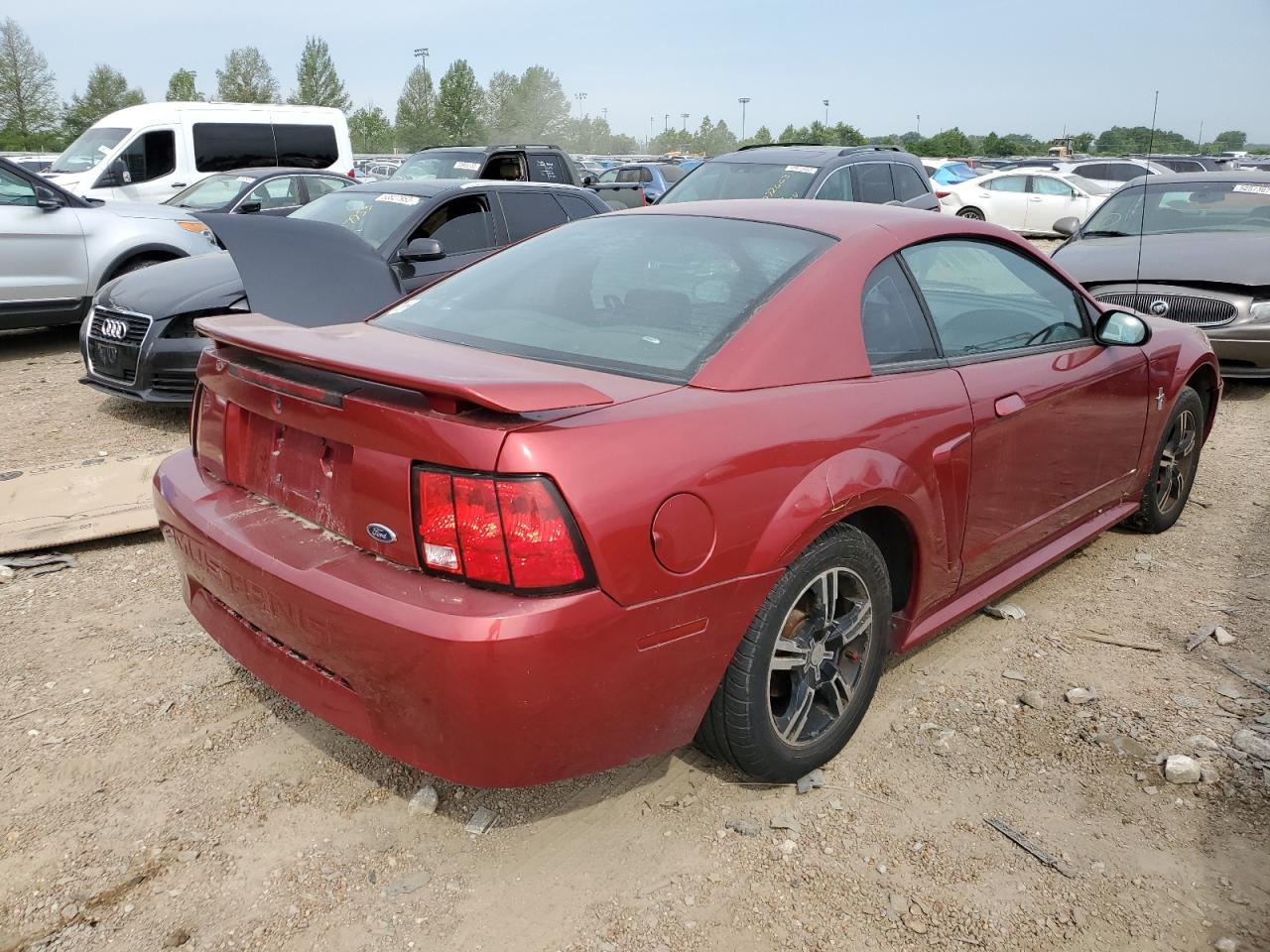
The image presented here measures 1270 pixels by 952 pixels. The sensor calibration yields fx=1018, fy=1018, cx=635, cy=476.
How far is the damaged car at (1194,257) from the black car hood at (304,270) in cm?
520

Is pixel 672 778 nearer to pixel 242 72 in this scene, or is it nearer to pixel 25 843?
pixel 25 843

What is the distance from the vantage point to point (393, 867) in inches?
96.3

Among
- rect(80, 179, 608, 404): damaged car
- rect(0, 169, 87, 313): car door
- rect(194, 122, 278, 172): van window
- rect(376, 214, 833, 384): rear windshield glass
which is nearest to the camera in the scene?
rect(376, 214, 833, 384): rear windshield glass

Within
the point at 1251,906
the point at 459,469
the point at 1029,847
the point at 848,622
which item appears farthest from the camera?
the point at 848,622

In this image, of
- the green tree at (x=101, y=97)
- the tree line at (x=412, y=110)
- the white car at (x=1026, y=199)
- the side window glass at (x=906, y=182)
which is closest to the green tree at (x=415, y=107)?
the tree line at (x=412, y=110)

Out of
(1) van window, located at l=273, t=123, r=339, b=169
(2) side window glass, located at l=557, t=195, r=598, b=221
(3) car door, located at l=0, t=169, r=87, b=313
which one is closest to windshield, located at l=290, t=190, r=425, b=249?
(2) side window glass, located at l=557, t=195, r=598, b=221

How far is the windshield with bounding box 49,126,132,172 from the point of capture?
44.9ft

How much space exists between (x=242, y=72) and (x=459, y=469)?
8507 centimetres

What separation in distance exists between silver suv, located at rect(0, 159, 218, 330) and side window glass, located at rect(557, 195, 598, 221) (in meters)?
3.08

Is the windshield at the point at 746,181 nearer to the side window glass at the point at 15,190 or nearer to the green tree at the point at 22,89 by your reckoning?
the side window glass at the point at 15,190

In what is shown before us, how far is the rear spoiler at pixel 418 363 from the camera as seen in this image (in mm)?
Result: 2068

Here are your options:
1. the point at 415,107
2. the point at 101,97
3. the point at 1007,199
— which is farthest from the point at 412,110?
the point at 1007,199

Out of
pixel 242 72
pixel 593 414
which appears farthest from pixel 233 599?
pixel 242 72

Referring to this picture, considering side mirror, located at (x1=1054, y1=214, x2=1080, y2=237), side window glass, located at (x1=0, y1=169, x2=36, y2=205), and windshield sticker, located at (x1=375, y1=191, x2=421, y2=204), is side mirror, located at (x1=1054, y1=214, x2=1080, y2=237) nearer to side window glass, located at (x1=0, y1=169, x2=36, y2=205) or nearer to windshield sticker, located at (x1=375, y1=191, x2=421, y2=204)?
windshield sticker, located at (x1=375, y1=191, x2=421, y2=204)
